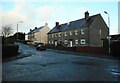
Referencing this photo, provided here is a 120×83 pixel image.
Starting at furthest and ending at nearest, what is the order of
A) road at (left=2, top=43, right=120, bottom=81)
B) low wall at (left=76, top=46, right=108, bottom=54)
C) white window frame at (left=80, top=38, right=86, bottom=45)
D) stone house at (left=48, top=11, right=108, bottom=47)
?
white window frame at (left=80, top=38, right=86, bottom=45) < stone house at (left=48, top=11, right=108, bottom=47) < low wall at (left=76, top=46, right=108, bottom=54) < road at (left=2, top=43, right=120, bottom=81)

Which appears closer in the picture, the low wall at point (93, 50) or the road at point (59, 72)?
the road at point (59, 72)

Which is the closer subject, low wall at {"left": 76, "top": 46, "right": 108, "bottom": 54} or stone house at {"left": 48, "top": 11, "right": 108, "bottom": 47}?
low wall at {"left": 76, "top": 46, "right": 108, "bottom": 54}

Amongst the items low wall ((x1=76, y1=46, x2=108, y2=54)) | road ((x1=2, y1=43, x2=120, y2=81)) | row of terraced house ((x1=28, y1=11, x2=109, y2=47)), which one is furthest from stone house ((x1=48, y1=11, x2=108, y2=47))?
road ((x1=2, y1=43, x2=120, y2=81))

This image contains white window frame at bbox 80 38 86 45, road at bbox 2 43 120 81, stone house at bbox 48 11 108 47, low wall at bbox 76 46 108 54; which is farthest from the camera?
white window frame at bbox 80 38 86 45

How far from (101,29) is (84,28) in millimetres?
5350

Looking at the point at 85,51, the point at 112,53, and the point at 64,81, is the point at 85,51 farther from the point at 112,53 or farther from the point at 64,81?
the point at 64,81

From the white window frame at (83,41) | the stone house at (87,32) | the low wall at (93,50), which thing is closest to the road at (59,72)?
the low wall at (93,50)

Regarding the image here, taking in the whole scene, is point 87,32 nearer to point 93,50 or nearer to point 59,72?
point 93,50

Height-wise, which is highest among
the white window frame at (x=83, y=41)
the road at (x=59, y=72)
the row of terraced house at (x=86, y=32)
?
the row of terraced house at (x=86, y=32)

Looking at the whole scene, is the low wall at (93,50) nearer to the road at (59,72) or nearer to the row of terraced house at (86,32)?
the row of terraced house at (86,32)

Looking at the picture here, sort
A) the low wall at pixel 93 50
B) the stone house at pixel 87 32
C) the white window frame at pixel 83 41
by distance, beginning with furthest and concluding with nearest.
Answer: the white window frame at pixel 83 41 < the stone house at pixel 87 32 < the low wall at pixel 93 50

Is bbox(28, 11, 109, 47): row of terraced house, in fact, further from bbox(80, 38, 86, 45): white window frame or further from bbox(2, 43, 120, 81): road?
bbox(2, 43, 120, 81): road

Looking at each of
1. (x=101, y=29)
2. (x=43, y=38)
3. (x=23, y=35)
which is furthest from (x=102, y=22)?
(x=23, y=35)

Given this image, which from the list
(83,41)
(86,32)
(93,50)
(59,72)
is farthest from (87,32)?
(59,72)
